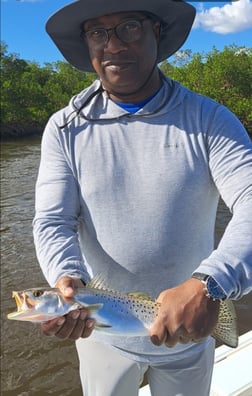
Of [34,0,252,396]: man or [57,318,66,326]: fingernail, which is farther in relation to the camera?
[34,0,252,396]: man

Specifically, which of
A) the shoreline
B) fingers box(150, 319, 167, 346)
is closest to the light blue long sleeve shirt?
fingers box(150, 319, 167, 346)

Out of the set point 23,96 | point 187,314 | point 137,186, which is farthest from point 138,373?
point 23,96

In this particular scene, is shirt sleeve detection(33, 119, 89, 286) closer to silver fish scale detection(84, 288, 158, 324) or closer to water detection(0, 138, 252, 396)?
silver fish scale detection(84, 288, 158, 324)

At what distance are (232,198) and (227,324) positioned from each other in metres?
0.46

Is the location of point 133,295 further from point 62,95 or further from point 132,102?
point 62,95

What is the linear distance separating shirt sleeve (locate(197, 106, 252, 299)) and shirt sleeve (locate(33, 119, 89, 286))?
0.51 meters

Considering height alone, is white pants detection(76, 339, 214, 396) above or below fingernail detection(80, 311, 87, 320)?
below

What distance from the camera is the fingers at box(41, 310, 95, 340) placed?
140 centimetres

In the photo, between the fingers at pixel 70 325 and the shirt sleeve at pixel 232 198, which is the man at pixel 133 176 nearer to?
the shirt sleeve at pixel 232 198

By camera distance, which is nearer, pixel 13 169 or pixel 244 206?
pixel 244 206

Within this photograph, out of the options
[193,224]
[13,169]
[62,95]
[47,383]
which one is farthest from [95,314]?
[62,95]

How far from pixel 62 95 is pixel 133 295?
5269cm

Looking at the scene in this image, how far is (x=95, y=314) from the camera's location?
147 cm

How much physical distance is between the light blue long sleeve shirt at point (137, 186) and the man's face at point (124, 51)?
4.1 inches
